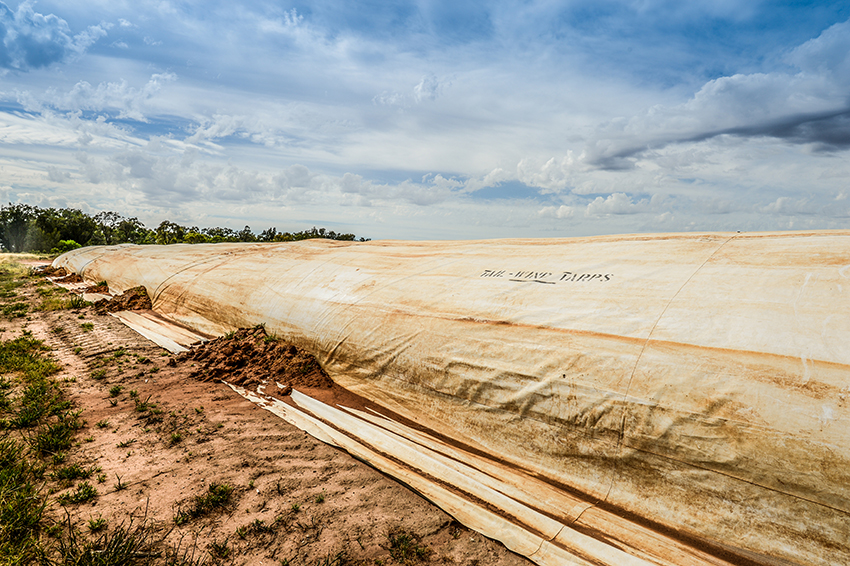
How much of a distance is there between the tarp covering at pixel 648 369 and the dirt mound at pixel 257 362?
262 millimetres

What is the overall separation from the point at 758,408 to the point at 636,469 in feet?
2.67

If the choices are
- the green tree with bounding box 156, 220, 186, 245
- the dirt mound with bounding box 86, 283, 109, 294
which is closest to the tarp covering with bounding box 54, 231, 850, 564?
the dirt mound with bounding box 86, 283, 109, 294

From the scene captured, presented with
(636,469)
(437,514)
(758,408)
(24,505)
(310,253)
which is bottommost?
(437,514)

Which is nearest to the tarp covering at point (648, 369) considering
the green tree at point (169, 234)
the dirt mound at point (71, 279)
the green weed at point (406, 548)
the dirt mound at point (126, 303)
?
the green weed at point (406, 548)

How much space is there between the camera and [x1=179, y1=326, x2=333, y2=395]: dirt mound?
4.90m

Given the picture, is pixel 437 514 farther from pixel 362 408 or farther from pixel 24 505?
pixel 24 505

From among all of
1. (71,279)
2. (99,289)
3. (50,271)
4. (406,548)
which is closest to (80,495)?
(406,548)

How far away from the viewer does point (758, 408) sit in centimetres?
227

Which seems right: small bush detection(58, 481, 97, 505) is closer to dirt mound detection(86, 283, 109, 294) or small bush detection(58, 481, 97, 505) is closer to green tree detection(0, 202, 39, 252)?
dirt mound detection(86, 283, 109, 294)

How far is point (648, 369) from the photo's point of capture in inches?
104

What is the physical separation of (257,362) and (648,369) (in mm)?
4659

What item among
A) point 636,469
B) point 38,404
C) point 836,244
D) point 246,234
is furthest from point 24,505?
point 246,234

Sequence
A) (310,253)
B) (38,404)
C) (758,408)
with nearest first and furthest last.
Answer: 1. (758,408)
2. (38,404)
3. (310,253)

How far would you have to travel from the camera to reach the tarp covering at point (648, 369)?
219 cm
